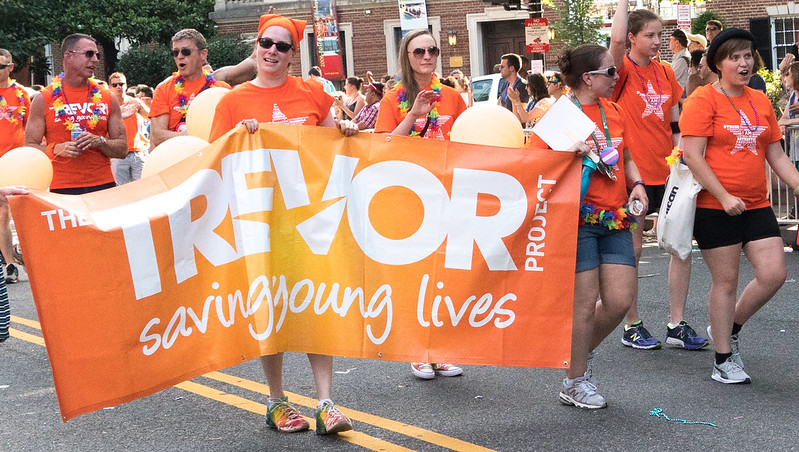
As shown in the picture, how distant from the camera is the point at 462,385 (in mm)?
6250

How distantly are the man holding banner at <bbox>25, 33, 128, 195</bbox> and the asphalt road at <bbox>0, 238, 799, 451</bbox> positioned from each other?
1.33 m

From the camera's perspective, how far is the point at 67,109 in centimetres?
760

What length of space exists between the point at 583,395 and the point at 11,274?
23.8 feet

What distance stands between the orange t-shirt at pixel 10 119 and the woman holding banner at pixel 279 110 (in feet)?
20.4

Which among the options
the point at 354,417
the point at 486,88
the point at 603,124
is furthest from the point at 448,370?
the point at 486,88

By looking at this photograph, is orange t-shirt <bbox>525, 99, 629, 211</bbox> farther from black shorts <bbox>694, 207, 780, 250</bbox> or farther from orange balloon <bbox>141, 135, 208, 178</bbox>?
orange balloon <bbox>141, 135, 208, 178</bbox>

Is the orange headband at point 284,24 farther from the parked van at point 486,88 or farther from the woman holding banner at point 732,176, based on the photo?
the parked van at point 486,88

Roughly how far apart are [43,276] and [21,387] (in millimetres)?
2473

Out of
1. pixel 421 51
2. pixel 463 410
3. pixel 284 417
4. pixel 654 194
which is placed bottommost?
pixel 463 410

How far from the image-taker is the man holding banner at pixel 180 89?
315 inches

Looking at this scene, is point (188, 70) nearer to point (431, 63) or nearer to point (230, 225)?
point (431, 63)

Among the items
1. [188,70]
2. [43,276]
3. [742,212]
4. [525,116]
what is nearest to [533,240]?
[742,212]

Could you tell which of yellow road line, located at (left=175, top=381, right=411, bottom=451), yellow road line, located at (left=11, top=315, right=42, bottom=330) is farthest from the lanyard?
yellow road line, located at (left=11, top=315, right=42, bottom=330)

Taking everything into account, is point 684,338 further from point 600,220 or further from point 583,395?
point 600,220
